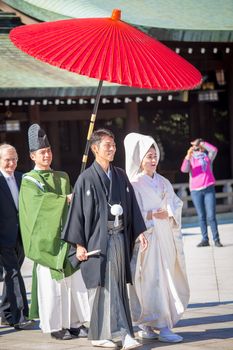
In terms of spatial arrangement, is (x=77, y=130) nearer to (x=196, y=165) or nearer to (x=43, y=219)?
(x=196, y=165)

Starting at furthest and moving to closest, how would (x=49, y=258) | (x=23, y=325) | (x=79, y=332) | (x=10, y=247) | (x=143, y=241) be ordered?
(x=10, y=247)
(x=23, y=325)
(x=79, y=332)
(x=49, y=258)
(x=143, y=241)

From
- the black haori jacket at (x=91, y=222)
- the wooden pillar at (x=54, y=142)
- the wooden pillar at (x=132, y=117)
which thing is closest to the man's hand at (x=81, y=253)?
the black haori jacket at (x=91, y=222)

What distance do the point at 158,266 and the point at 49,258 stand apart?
35.9 inches

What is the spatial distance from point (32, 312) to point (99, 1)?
13.4 metres

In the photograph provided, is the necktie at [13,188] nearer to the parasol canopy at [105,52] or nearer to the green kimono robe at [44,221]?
the green kimono robe at [44,221]

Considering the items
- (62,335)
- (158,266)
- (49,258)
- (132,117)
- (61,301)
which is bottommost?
(62,335)

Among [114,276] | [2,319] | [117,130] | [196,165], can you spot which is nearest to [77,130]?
[117,130]

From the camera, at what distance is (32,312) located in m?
8.62

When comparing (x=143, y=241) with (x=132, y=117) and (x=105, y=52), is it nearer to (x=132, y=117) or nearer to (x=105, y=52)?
(x=105, y=52)

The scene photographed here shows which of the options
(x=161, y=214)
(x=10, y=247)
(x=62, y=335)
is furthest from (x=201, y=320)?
(x=10, y=247)

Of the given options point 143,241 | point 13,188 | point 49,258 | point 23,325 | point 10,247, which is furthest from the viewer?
point 13,188

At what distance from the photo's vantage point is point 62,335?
841cm

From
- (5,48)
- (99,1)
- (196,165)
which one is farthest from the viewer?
(99,1)

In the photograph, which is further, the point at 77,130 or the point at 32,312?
the point at 77,130
